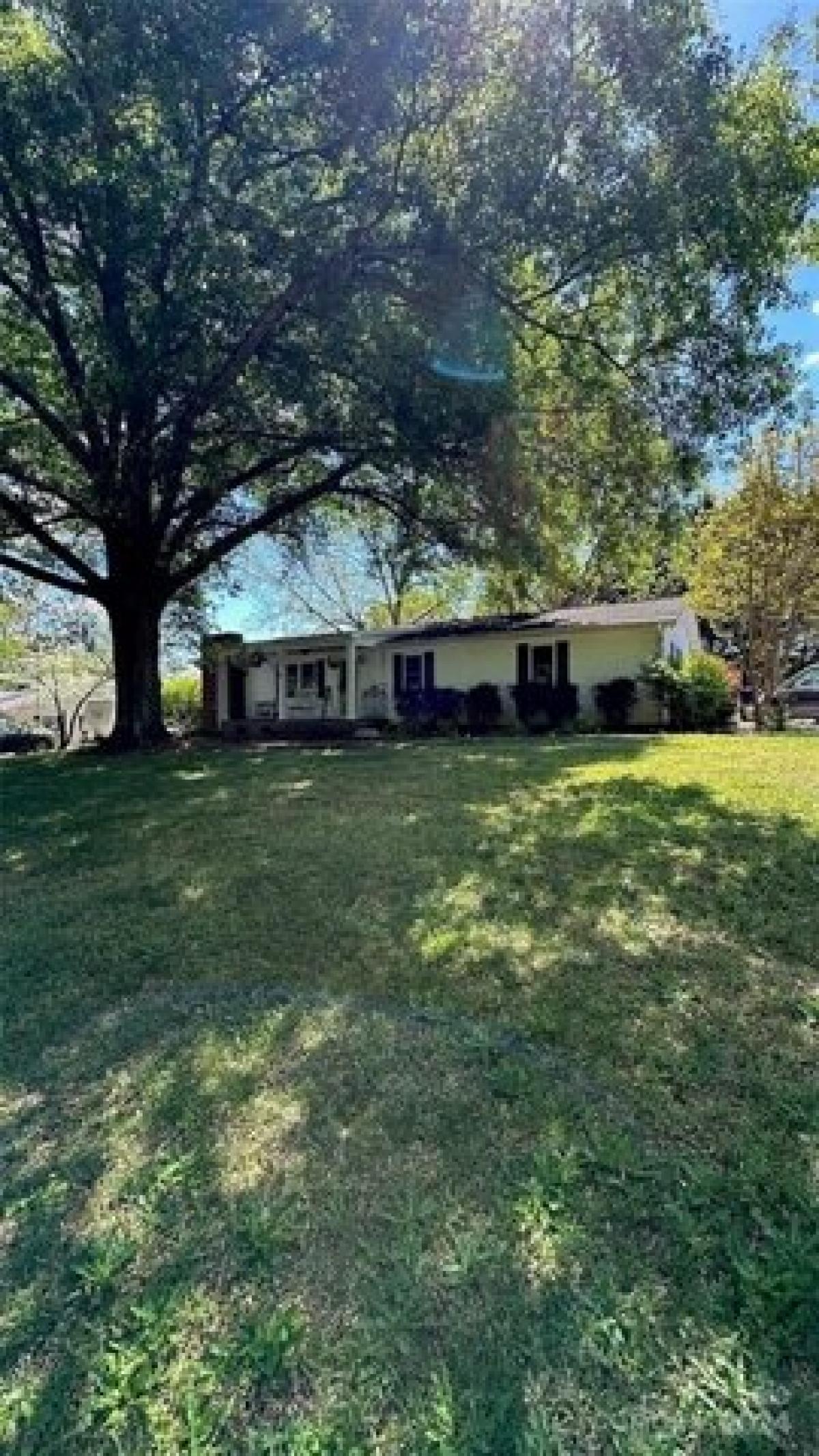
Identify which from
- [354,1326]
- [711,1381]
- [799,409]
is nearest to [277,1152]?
[354,1326]

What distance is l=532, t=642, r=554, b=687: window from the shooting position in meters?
20.5

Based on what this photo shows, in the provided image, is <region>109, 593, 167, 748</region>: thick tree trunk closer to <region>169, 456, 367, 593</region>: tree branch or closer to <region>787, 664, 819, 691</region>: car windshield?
<region>169, 456, 367, 593</region>: tree branch

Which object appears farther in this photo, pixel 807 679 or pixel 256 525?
pixel 807 679

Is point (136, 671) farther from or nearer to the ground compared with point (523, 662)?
nearer to the ground

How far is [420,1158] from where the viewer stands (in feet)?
9.41

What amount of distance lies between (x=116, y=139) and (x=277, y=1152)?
8.82 m

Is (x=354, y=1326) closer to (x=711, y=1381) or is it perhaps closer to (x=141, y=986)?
(x=711, y=1381)

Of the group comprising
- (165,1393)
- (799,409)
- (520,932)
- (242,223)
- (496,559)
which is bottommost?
(165,1393)

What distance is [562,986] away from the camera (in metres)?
3.92

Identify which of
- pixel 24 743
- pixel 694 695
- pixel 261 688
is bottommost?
pixel 24 743

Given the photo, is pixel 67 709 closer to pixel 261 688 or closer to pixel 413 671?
pixel 261 688

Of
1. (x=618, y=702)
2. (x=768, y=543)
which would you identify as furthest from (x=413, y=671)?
(x=768, y=543)

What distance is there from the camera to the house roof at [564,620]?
19.3 metres

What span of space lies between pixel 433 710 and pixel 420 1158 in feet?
58.8
